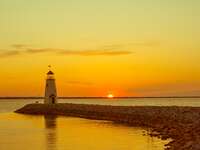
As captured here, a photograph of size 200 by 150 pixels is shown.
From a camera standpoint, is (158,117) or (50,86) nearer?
(158,117)

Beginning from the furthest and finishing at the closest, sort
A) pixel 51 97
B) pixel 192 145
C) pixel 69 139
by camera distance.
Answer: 1. pixel 51 97
2. pixel 69 139
3. pixel 192 145

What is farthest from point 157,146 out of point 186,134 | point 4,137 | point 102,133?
point 4,137

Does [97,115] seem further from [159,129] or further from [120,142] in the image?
[120,142]

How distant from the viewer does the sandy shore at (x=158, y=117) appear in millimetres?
22656

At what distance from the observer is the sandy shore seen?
22.7 metres

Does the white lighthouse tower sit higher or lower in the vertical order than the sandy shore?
higher

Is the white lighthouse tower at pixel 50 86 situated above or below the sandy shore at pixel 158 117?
above

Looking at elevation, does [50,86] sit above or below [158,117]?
above

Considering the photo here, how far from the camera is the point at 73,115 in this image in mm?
54906

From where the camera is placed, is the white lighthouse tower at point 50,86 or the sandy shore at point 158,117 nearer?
the sandy shore at point 158,117

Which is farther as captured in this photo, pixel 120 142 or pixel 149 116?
pixel 149 116

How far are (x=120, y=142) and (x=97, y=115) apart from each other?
2441 cm

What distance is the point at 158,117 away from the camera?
37.1 metres

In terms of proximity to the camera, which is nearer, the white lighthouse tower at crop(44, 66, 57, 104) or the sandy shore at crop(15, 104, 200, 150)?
the sandy shore at crop(15, 104, 200, 150)
